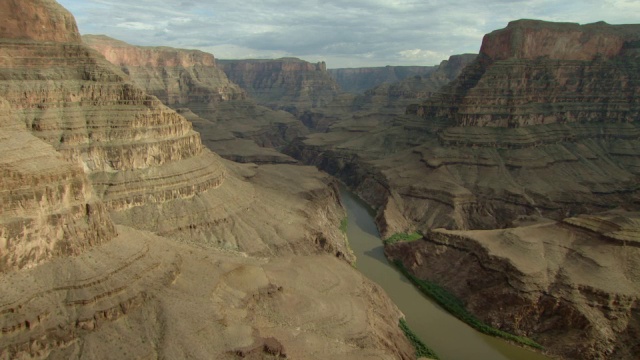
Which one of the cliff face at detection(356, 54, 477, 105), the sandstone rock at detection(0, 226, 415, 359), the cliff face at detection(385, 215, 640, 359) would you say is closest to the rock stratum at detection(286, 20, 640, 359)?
the cliff face at detection(385, 215, 640, 359)

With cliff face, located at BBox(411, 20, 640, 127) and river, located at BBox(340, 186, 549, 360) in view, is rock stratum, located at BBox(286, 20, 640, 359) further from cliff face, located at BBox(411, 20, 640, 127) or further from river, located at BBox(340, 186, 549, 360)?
river, located at BBox(340, 186, 549, 360)

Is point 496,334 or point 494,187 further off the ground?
point 494,187

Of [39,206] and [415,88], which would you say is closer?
[39,206]

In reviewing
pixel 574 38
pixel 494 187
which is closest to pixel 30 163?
pixel 494 187

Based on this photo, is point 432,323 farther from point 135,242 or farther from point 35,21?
point 35,21

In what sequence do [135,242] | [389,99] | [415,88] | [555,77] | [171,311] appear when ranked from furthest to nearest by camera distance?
[389,99] → [415,88] → [555,77] → [135,242] → [171,311]

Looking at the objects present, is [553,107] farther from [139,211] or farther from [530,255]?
[139,211]

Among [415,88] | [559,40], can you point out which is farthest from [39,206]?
[415,88]
